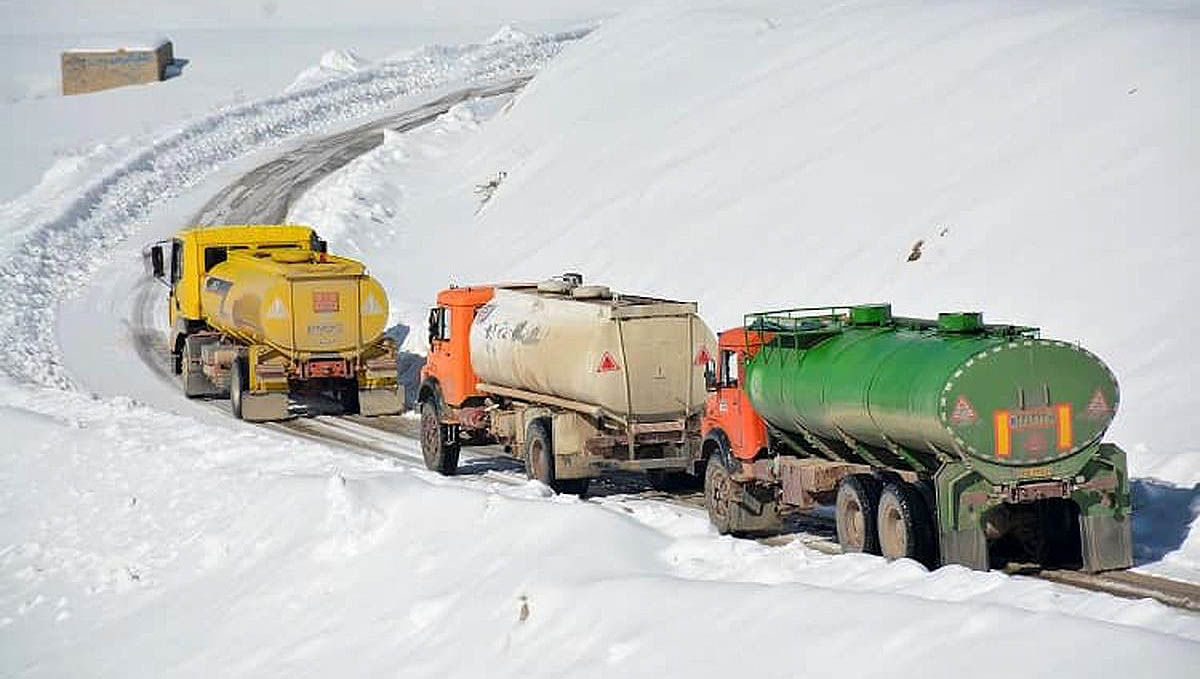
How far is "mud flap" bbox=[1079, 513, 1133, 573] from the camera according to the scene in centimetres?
1777

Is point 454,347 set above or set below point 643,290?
below

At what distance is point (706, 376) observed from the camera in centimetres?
2189

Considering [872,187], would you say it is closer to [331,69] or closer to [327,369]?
[327,369]

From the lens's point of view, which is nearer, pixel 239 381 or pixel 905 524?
pixel 905 524

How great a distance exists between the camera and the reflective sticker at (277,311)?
105 feet

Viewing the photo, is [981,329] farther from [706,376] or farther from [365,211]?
[365,211]

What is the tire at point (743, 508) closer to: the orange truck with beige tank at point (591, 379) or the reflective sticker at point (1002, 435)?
the orange truck with beige tank at point (591, 379)

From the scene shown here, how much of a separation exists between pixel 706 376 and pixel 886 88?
749 inches

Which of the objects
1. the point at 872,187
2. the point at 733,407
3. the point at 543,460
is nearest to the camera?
the point at 733,407

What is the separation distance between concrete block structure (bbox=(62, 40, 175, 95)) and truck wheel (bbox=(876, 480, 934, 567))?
65604mm

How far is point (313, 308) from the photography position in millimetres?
32188

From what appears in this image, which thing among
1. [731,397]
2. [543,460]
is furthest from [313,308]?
[731,397]

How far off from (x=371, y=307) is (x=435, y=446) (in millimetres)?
5599

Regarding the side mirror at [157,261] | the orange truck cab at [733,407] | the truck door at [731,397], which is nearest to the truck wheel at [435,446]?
the orange truck cab at [733,407]
